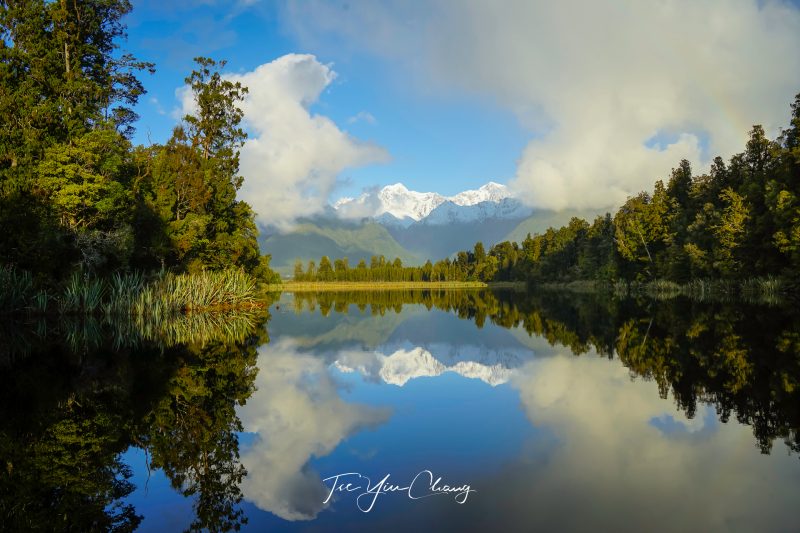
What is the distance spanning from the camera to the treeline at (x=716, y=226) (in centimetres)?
4200

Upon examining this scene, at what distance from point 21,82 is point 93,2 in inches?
270

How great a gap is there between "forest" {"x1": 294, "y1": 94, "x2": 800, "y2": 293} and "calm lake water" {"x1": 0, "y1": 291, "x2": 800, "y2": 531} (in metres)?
31.7

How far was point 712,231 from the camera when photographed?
5484 centimetres

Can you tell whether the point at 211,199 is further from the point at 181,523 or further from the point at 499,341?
the point at 181,523

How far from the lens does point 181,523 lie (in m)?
5.89

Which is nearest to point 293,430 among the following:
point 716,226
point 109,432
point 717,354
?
point 109,432

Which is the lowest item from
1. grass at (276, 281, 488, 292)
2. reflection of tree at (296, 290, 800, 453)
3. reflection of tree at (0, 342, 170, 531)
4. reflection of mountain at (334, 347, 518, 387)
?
grass at (276, 281, 488, 292)

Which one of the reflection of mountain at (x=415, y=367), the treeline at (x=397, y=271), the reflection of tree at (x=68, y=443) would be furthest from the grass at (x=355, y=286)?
the reflection of tree at (x=68, y=443)

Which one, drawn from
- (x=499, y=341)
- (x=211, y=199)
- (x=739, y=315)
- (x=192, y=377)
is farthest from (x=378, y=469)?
(x=211, y=199)

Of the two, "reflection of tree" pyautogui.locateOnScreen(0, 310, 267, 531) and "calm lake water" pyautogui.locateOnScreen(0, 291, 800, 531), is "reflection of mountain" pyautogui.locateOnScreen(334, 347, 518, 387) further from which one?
"reflection of tree" pyautogui.locateOnScreen(0, 310, 267, 531)

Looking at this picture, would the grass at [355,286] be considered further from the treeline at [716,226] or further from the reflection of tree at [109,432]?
the reflection of tree at [109,432]

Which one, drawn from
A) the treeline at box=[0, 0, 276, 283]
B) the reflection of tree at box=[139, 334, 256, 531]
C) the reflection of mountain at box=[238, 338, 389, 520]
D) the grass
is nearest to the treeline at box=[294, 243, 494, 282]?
the grass

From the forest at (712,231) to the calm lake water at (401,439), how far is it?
104 feet

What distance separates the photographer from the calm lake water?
5973 millimetres
